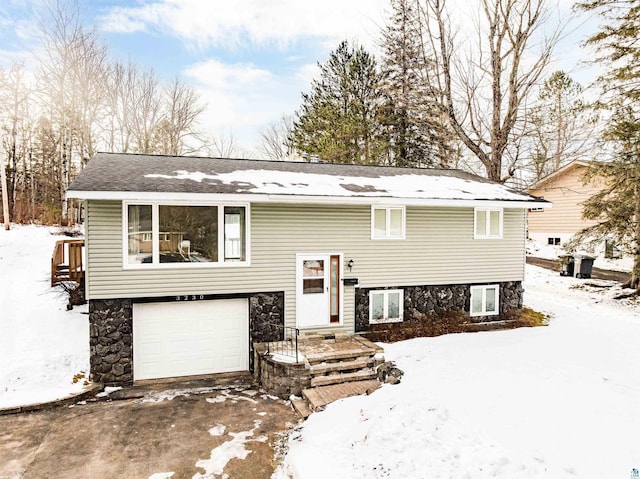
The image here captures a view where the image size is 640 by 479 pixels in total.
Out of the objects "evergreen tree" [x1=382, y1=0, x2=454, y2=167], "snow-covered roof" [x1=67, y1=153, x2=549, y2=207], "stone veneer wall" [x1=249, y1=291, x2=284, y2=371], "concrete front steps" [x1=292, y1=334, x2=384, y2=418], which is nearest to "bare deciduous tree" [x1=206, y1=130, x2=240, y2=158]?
"evergreen tree" [x1=382, y1=0, x2=454, y2=167]

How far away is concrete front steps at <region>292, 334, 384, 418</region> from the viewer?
23.3 ft

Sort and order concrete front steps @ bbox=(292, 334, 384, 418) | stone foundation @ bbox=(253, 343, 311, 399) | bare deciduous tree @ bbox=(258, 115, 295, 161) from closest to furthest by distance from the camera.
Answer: concrete front steps @ bbox=(292, 334, 384, 418) < stone foundation @ bbox=(253, 343, 311, 399) < bare deciduous tree @ bbox=(258, 115, 295, 161)

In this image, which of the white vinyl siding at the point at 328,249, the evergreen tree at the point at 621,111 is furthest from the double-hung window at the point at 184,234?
the evergreen tree at the point at 621,111

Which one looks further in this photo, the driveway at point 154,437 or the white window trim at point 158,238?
the white window trim at point 158,238

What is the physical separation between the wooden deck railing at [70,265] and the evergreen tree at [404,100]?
15.4m

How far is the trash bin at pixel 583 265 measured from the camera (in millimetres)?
17578

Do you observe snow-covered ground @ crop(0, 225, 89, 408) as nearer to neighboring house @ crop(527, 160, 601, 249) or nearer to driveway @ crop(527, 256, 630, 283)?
driveway @ crop(527, 256, 630, 283)

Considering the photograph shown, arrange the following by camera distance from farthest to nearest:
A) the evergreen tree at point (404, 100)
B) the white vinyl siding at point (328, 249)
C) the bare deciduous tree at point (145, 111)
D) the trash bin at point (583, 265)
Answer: the bare deciduous tree at point (145, 111) → the evergreen tree at point (404, 100) → the trash bin at point (583, 265) → the white vinyl siding at point (328, 249)

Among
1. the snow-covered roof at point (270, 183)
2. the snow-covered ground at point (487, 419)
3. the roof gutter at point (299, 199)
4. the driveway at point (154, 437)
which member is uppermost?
the snow-covered roof at point (270, 183)

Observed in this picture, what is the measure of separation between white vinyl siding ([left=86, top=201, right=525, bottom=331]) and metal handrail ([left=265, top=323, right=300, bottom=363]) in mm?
213

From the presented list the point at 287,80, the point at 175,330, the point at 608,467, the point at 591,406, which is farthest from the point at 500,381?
the point at 287,80

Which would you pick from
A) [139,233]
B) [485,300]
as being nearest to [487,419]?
[485,300]

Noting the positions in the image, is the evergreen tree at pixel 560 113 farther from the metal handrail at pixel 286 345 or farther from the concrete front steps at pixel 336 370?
the metal handrail at pixel 286 345

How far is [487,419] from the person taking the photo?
205 inches
